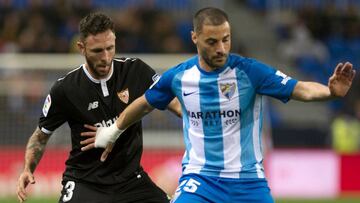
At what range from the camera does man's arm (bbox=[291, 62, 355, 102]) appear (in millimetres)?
6148

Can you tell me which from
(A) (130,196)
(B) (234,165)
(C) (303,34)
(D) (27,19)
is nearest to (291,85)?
(B) (234,165)

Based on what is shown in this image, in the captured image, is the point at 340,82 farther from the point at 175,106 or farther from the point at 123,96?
the point at 123,96

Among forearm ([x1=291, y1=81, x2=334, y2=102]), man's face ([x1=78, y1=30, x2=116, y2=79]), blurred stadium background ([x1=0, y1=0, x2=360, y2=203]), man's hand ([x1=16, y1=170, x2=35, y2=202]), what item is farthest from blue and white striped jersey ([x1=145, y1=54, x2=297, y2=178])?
blurred stadium background ([x1=0, y1=0, x2=360, y2=203])

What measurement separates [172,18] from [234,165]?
14758 millimetres

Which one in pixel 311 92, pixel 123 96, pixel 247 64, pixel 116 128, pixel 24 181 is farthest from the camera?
pixel 123 96

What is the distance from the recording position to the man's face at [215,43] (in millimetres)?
6562

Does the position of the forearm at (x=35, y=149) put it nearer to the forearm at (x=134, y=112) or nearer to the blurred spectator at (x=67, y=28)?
the forearm at (x=134, y=112)

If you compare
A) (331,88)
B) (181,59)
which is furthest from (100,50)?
(181,59)

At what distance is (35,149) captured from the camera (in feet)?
25.4

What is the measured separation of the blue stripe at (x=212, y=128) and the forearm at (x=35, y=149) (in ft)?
5.19

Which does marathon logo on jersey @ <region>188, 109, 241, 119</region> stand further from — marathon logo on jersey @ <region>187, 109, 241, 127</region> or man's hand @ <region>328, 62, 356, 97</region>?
man's hand @ <region>328, 62, 356, 97</region>

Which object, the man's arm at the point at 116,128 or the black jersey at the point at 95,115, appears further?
the black jersey at the point at 95,115

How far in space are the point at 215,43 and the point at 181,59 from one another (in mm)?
10852

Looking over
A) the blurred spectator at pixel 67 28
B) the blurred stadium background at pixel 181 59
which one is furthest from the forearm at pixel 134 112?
the blurred spectator at pixel 67 28
